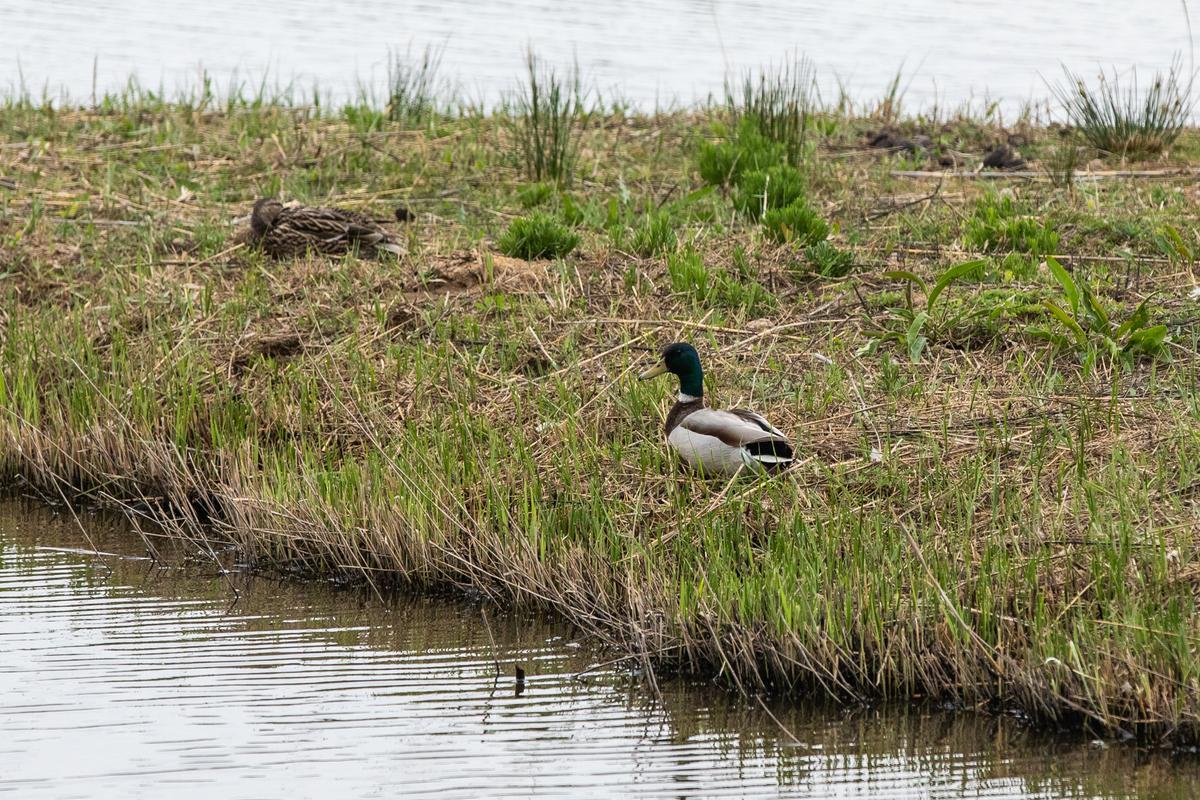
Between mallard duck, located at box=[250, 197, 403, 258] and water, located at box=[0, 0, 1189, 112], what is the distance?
672cm

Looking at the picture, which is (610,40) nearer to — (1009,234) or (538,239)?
(538,239)

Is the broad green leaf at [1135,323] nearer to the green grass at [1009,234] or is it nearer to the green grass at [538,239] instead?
the green grass at [1009,234]

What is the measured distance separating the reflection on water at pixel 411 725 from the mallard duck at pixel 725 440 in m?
0.91

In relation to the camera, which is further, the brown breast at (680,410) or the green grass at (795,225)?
the green grass at (795,225)

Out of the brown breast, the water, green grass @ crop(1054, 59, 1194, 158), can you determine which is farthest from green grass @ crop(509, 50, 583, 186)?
the water

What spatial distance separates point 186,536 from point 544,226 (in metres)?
2.97

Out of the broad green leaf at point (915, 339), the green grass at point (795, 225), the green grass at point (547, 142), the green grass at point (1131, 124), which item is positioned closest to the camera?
the broad green leaf at point (915, 339)

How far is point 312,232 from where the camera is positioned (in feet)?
31.6

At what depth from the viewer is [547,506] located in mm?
6516

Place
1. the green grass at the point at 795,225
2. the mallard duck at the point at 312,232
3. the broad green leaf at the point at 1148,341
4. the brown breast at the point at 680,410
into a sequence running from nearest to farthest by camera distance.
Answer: the brown breast at the point at 680,410, the broad green leaf at the point at 1148,341, the green grass at the point at 795,225, the mallard duck at the point at 312,232

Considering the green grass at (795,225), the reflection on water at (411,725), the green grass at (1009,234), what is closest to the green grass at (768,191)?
the green grass at (795,225)

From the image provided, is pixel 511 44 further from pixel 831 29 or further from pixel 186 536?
pixel 186 536

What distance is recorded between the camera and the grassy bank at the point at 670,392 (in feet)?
17.7

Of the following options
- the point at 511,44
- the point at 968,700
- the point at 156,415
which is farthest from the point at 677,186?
the point at 511,44
